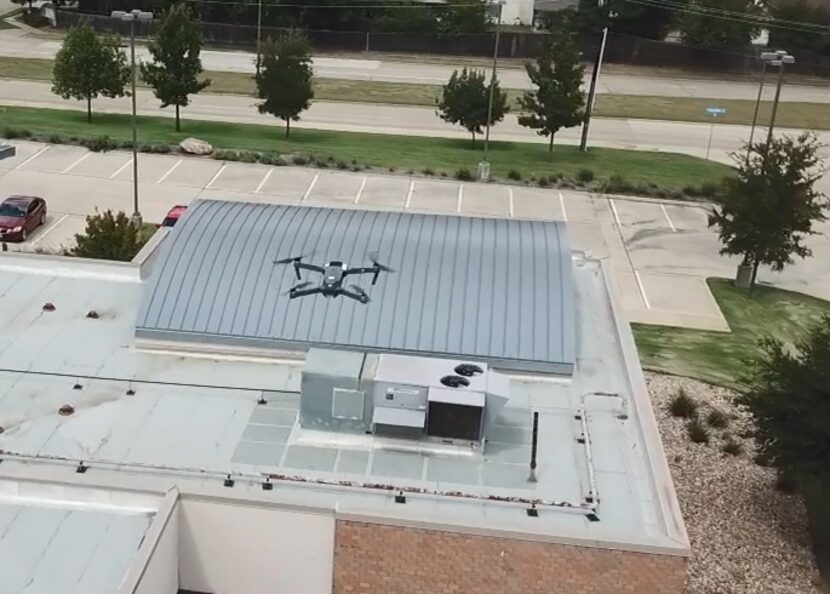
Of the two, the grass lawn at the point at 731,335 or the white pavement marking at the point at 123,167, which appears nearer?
the grass lawn at the point at 731,335

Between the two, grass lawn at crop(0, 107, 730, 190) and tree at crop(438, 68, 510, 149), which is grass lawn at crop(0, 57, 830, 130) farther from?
tree at crop(438, 68, 510, 149)

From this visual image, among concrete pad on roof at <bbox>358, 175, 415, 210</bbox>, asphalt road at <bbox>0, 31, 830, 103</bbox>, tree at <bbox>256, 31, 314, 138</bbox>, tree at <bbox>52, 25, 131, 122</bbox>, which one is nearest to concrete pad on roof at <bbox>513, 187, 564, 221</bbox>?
concrete pad on roof at <bbox>358, 175, 415, 210</bbox>

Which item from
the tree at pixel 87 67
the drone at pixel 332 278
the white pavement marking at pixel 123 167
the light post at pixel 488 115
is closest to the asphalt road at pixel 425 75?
the tree at pixel 87 67

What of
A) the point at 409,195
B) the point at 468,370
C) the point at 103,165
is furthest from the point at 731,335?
the point at 103,165

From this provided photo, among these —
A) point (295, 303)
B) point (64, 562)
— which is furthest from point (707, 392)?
point (64, 562)

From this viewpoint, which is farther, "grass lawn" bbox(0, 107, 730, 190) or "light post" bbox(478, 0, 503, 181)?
"grass lawn" bbox(0, 107, 730, 190)

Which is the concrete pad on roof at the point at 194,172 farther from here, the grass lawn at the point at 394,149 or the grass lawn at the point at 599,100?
the grass lawn at the point at 599,100
